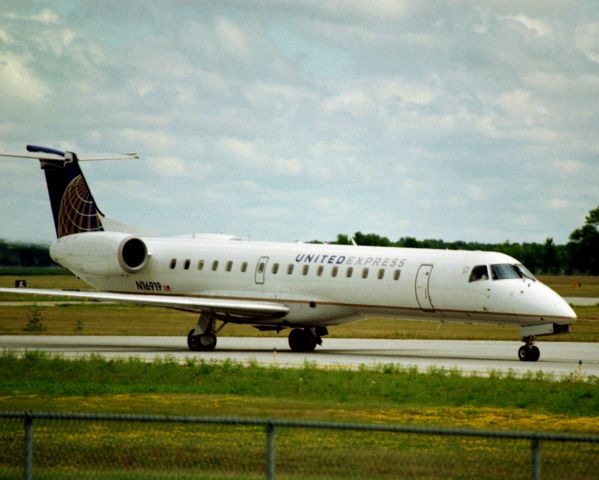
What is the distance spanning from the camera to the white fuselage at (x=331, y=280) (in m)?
34.2

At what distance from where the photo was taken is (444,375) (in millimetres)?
28484

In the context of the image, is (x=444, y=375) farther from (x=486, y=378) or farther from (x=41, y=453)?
(x=41, y=453)

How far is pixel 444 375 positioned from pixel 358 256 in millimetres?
9805

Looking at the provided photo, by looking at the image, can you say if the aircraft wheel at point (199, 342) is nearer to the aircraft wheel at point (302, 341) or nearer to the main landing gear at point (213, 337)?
the main landing gear at point (213, 337)

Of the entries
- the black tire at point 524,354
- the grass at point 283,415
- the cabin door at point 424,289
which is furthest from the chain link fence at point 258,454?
the cabin door at point 424,289

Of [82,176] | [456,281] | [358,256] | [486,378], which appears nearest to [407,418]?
[486,378]

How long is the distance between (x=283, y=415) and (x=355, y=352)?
56.7 feet

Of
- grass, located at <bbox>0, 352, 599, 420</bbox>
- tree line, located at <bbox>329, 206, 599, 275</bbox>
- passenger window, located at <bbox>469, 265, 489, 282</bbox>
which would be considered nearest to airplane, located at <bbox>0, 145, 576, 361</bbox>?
passenger window, located at <bbox>469, 265, 489, 282</bbox>

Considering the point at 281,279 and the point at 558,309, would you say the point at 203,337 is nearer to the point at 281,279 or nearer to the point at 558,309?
the point at 281,279

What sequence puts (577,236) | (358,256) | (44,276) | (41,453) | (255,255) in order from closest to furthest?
(41,453) → (358,256) → (255,255) → (44,276) → (577,236)

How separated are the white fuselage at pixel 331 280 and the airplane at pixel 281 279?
3cm

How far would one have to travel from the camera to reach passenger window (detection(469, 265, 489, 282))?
34406 mm

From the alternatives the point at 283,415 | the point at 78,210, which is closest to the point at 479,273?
the point at 283,415

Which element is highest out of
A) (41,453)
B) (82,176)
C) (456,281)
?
(82,176)
